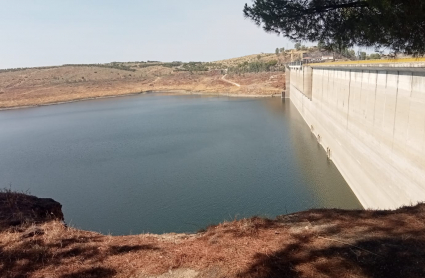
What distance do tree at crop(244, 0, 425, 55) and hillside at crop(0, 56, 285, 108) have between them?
52651 mm

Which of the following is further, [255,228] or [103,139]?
[103,139]

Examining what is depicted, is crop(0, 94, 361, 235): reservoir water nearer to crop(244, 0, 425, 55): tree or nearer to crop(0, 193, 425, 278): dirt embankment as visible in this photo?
crop(0, 193, 425, 278): dirt embankment

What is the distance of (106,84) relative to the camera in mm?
83625

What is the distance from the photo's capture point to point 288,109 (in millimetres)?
42781

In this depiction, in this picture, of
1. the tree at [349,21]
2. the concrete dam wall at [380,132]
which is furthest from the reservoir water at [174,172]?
the tree at [349,21]

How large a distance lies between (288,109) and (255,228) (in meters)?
39.5

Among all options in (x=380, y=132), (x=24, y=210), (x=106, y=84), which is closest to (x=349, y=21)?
(x=380, y=132)

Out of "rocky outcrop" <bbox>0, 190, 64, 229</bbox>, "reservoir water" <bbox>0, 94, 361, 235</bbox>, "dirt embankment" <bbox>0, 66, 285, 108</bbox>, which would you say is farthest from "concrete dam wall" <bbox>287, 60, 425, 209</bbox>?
"dirt embankment" <bbox>0, 66, 285, 108</bbox>

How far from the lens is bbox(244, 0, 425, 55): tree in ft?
16.8

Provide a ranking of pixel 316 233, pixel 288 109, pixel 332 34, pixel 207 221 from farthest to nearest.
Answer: pixel 288 109, pixel 207 221, pixel 332 34, pixel 316 233

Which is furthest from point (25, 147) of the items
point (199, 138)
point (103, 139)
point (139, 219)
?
point (139, 219)

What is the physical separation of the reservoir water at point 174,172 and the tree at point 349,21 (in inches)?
298

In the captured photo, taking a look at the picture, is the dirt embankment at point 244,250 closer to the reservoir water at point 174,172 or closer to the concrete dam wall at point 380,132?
the concrete dam wall at point 380,132

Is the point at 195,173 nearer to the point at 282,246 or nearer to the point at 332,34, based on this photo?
the point at 332,34
